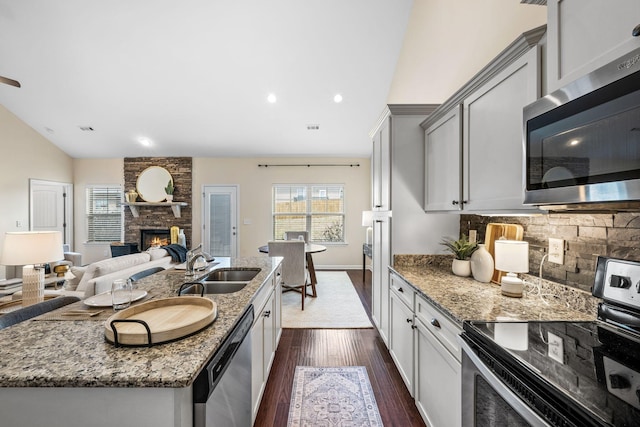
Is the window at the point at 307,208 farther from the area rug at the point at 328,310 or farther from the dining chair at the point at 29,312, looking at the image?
the dining chair at the point at 29,312

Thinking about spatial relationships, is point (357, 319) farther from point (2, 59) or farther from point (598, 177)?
point (2, 59)

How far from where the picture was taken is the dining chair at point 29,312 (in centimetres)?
129

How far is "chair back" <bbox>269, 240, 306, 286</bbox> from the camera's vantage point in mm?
3799

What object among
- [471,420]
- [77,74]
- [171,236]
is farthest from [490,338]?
[171,236]

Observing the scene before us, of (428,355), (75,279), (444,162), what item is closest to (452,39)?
(444,162)

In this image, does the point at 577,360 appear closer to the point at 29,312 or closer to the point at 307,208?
the point at 29,312

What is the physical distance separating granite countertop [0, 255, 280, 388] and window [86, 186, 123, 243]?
21.8ft

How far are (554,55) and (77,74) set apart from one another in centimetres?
581

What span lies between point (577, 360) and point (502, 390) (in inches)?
9.6

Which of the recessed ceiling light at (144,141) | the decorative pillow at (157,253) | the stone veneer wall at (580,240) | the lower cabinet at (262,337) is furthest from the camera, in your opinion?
the recessed ceiling light at (144,141)

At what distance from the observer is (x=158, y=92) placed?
4.52m

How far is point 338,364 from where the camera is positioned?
245 centimetres

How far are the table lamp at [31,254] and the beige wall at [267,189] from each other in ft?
13.7

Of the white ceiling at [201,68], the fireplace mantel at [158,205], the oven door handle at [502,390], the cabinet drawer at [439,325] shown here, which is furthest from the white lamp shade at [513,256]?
the fireplace mantel at [158,205]
